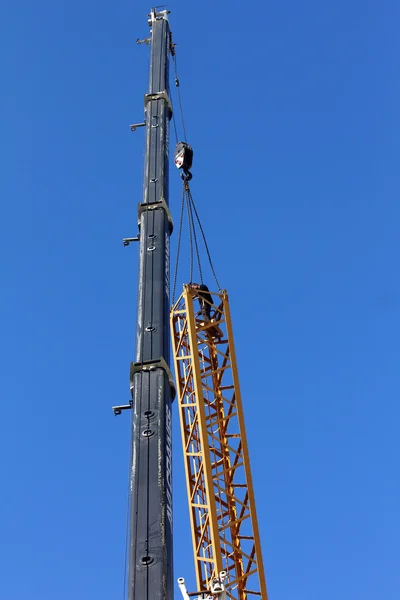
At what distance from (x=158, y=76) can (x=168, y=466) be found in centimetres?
1344

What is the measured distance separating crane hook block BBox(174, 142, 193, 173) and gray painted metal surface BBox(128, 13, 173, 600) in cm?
333

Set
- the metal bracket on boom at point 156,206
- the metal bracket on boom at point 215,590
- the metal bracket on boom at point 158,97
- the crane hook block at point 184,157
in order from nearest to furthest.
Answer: the metal bracket on boom at point 215,590 → the metal bracket on boom at point 156,206 → the metal bracket on boom at point 158,97 → the crane hook block at point 184,157

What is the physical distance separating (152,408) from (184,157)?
1162cm

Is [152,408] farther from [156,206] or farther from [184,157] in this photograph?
[184,157]

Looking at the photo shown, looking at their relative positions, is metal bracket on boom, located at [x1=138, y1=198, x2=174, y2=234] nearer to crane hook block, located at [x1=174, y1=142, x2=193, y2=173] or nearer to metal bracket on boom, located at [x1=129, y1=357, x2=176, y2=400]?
metal bracket on boom, located at [x1=129, y1=357, x2=176, y2=400]

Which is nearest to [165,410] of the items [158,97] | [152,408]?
[152,408]

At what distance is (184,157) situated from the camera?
25031 millimetres

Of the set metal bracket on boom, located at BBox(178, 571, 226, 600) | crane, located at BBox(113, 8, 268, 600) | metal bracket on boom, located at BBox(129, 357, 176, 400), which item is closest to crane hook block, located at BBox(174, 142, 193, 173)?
crane, located at BBox(113, 8, 268, 600)

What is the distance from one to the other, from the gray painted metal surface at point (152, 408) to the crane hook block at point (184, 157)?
131 inches

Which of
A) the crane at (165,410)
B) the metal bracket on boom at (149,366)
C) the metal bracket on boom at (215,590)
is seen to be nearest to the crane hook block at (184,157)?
the crane at (165,410)

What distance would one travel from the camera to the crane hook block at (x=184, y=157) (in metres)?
25.1

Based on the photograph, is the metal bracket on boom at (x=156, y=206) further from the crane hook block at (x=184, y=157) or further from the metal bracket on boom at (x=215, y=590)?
the metal bracket on boom at (x=215, y=590)

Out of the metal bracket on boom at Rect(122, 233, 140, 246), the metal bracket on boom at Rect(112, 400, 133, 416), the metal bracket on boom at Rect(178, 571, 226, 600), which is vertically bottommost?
the metal bracket on boom at Rect(178, 571, 226, 600)

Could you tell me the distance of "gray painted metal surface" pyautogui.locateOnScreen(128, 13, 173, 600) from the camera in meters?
13.6
